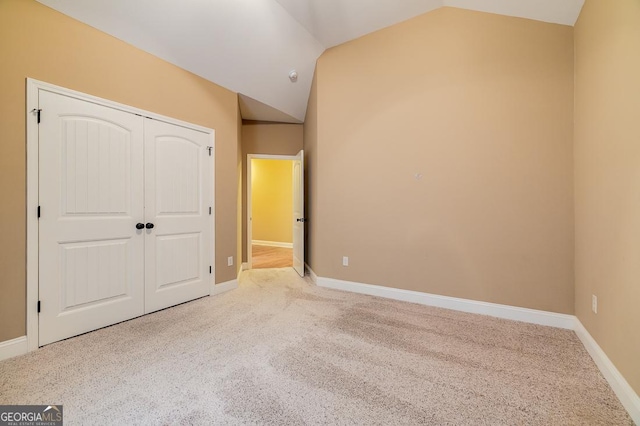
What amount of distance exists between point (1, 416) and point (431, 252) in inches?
133

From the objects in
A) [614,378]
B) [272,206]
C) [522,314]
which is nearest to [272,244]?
[272,206]

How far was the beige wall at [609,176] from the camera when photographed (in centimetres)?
Result: 142

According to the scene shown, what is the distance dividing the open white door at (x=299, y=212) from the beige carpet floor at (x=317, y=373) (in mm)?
1644

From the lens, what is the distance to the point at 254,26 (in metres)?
2.88

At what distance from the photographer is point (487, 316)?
260 cm

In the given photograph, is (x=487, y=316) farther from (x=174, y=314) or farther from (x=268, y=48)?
(x=268, y=48)

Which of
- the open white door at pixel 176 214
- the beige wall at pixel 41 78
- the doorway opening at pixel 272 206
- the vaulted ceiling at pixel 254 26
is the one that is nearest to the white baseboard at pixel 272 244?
the doorway opening at pixel 272 206

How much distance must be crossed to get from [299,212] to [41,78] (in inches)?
123

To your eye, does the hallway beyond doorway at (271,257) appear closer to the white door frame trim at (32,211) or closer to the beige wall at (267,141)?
the beige wall at (267,141)

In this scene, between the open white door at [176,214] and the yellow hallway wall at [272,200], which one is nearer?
the open white door at [176,214]

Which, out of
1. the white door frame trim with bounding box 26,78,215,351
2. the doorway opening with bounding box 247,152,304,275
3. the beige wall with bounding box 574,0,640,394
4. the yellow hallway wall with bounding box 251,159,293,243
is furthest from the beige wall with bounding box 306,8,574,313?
the yellow hallway wall with bounding box 251,159,293,243

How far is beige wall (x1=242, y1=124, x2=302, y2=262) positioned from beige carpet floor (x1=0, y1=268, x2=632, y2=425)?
8.26 feet

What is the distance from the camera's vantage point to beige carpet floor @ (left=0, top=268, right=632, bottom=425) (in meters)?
1.35

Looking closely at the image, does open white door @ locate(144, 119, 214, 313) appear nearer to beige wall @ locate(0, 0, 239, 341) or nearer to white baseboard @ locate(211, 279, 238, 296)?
white baseboard @ locate(211, 279, 238, 296)
